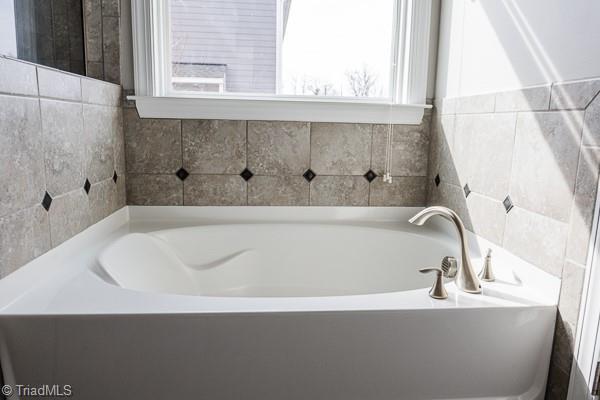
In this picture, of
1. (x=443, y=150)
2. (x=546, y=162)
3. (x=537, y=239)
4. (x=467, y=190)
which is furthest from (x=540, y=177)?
(x=443, y=150)

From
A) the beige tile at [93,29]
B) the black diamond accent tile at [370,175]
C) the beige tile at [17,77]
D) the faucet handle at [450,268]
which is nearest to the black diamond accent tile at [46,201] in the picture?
the beige tile at [17,77]

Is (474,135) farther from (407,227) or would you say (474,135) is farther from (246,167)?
(246,167)

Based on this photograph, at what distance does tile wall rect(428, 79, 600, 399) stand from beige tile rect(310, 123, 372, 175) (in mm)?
456

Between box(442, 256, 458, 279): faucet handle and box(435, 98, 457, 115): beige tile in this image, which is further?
box(435, 98, 457, 115): beige tile

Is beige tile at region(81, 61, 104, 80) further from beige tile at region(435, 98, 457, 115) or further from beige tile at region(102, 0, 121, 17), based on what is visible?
beige tile at region(435, 98, 457, 115)

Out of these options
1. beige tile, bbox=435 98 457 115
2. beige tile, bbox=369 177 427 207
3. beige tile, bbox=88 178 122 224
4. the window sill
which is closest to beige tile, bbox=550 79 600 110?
beige tile, bbox=435 98 457 115

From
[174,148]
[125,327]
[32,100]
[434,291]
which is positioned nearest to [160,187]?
[174,148]

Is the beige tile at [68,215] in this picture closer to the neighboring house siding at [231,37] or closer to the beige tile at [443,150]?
the neighboring house siding at [231,37]

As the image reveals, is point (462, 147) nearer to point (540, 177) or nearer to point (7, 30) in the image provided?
A: point (540, 177)

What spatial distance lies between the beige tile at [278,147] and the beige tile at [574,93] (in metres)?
1.09

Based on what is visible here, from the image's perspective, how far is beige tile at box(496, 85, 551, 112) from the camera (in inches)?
51.3

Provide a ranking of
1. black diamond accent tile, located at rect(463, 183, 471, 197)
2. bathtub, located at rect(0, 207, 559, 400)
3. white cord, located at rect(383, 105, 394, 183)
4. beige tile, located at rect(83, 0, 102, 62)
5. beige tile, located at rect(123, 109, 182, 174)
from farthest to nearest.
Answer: white cord, located at rect(383, 105, 394, 183) → beige tile, located at rect(123, 109, 182, 174) → beige tile, located at rect(83, 0, 102, 62) → black diamond accent tile, located at rect(463, 183, 471, 197) → bathtub, located at rect(0, 207, 559, 400)

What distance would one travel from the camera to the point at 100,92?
174 cm

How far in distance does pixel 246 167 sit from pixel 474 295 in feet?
3.98
